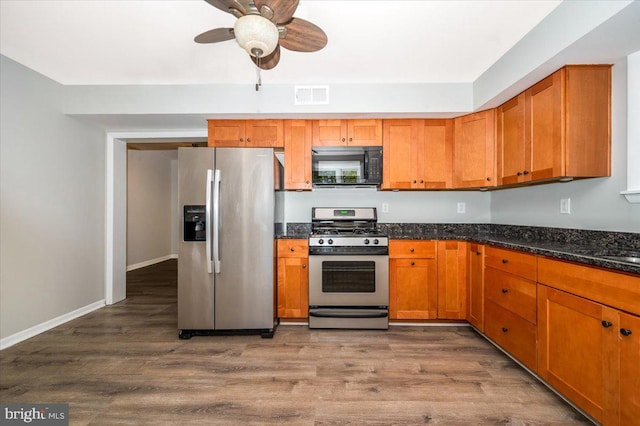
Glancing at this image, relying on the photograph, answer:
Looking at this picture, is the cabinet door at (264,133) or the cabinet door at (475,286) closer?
the cabinet door at (475,286)

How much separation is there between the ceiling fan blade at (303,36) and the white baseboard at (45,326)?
3.37 m

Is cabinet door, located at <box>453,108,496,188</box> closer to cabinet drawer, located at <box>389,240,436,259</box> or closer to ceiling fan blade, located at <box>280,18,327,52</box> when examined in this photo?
cabinet drawer, located at <box>389,240,436,259</box>

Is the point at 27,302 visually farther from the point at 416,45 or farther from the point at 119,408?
the point at 416,45

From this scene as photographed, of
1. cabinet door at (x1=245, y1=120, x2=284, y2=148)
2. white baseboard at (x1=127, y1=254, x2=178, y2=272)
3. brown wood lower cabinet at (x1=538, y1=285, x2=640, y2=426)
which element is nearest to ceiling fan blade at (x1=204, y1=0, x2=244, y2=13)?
cabinet door at (x1=245, y1=120, x2=284, y2=148)

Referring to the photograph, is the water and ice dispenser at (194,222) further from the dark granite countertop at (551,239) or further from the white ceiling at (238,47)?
the white ceiling at (238,47)

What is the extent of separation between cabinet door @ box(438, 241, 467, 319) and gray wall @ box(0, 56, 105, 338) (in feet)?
13.0

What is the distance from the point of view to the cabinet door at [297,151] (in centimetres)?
311

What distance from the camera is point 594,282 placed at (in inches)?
59.1

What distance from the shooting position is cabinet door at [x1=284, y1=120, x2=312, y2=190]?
3.11 m

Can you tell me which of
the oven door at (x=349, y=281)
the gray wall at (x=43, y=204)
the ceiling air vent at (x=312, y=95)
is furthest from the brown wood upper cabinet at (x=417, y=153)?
the gray wall at (x=43, y=204)

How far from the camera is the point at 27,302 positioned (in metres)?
2.62

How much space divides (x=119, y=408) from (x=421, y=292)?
261cm

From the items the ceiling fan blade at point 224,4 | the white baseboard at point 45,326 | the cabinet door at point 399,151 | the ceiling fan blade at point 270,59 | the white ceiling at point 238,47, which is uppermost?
the white ceiling at point 238,47

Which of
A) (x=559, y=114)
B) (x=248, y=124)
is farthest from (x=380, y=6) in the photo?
(x=248, y=124)
